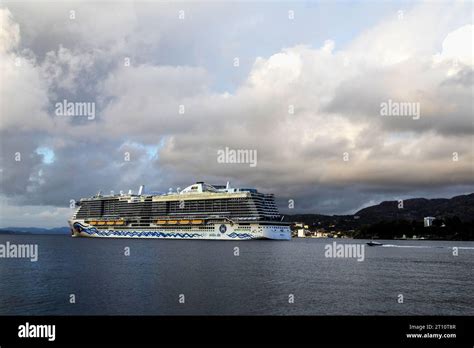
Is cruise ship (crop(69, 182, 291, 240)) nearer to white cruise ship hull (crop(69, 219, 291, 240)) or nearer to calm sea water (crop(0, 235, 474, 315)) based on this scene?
white cruise ship hull (crop(69, 219, 291, 240))

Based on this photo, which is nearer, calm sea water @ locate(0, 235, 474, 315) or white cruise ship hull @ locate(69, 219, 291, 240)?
calm sea water @ locate(0, 235, 474, 315)

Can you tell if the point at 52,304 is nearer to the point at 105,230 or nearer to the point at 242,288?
A: the point at 242,288

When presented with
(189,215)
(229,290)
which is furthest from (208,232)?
(229,290)

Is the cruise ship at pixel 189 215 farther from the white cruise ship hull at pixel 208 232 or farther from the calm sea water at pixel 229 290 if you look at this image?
the calm sea water at pixel 229 290

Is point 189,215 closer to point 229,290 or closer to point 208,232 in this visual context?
point 208,232

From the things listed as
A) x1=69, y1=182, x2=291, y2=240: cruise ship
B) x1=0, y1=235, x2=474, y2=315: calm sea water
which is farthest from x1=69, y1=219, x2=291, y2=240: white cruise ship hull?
x1=0, y1=235, x2=474, y2=315: calm sea water

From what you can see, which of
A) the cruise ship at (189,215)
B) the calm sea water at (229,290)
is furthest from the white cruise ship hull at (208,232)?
the calm sea water at (229,290)

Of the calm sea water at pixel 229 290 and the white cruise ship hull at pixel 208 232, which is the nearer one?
the calm sea water at pixel 229 290

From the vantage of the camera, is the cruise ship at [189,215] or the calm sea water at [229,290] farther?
the cruise ship at [189,215]
